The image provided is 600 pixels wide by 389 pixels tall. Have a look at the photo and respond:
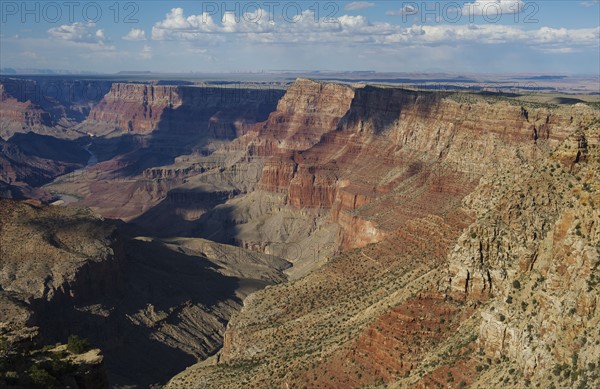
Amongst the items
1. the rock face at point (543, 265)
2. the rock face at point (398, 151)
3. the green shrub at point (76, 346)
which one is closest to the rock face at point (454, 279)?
the rock face at point (543, 265)

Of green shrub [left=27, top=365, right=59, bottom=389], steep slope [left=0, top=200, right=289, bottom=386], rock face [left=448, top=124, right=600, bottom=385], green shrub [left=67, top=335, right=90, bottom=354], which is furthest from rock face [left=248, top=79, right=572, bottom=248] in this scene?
green shrub [left=27, top=365, right=59, bottom=389]

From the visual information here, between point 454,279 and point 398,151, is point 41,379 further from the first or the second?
point 398,151

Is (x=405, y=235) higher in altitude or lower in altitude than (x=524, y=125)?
lower

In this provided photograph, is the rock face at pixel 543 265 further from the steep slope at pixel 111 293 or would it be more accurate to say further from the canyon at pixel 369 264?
the steep slope at pixel 111 293

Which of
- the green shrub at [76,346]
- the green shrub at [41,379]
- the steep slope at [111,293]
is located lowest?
the steep slope at [111,293]

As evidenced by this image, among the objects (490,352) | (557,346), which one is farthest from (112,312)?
(557,346)

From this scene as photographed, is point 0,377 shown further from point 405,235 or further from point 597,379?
point 405,235

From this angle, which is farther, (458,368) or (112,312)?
(112,312)

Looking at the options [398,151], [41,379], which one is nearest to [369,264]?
[41,379]

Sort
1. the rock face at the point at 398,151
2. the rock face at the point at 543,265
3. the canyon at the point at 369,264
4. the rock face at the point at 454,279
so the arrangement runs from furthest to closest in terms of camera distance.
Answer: the rock face at the point at 398,151 → the canyon at the point at 369,264 → the rock face at the point at 454,279 → the rock face at the point at 543,265
